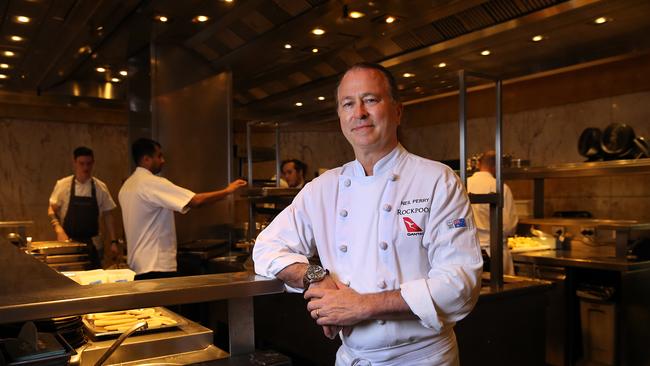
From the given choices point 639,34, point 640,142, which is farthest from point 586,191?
point 639,34

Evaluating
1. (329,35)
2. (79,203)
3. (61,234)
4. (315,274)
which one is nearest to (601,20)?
(329,35)

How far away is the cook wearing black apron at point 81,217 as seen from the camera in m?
5.29

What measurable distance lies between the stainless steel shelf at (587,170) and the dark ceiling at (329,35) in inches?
44.5

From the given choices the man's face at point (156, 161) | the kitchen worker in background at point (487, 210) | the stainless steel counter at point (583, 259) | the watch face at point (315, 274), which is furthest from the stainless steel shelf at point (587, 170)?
the watch face at point (315, 274)

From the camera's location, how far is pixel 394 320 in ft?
4.70

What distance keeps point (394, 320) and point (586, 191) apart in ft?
16.6

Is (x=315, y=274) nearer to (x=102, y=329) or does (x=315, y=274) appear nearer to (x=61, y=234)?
(x=102, y=329)

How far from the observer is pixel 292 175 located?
5.50m

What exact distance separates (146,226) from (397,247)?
288cm

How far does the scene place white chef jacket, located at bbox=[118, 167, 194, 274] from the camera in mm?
3914

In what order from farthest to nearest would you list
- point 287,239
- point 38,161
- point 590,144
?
point 38,161 < point 590,144 < point 287,239

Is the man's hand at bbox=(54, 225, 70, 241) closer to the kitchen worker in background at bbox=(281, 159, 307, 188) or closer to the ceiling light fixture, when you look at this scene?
the kitchen worker in background at bbox=(281, 159, 307, 188)

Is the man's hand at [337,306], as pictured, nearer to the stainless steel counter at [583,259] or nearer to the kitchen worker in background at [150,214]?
the kitchen worker in background at [150,214]

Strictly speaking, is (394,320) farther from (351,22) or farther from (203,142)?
(203,142)
